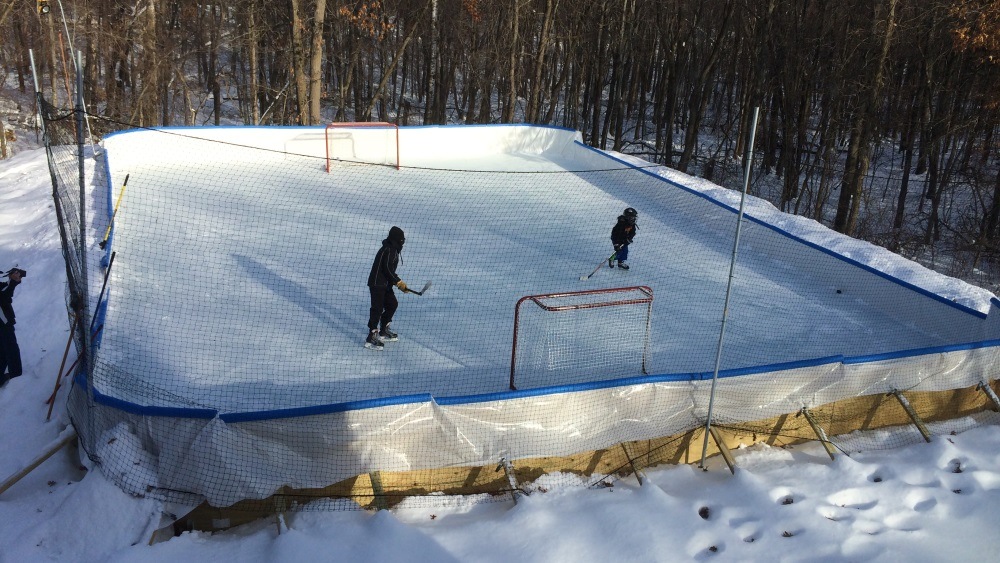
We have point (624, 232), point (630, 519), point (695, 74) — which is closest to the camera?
point (630, 519)

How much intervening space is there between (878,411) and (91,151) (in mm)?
12259

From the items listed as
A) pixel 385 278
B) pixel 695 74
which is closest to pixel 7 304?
pixel 385 278

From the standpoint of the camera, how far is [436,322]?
26.0 ft

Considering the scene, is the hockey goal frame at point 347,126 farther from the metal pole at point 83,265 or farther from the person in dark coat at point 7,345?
the metal pole at point 83,265

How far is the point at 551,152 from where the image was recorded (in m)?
16.7

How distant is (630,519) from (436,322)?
352cm

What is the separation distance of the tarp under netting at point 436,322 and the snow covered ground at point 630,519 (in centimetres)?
33

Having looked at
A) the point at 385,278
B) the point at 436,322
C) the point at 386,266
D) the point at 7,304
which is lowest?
the point at 436,322

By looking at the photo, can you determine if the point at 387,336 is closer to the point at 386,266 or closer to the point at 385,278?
the point at 385,278

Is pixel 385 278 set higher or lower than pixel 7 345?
higher

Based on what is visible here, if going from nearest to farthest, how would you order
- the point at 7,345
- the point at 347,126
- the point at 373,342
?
1. the point at 7,345
2. the point at 373,342
3. the point at 347,126

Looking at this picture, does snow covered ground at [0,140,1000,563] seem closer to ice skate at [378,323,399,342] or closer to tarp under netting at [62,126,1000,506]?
tarp under netting at [62,126,1000,506]

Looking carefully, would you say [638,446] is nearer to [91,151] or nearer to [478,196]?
[478,196]

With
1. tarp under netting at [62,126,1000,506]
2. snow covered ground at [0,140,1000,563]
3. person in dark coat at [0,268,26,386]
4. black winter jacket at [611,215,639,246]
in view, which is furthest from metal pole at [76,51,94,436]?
black winter jacket at [611,215,639,246]
